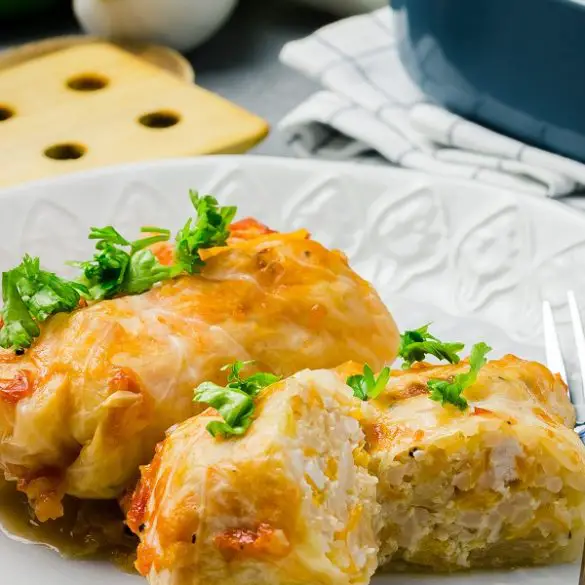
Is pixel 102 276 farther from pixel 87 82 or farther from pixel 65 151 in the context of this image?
pixel 87 82

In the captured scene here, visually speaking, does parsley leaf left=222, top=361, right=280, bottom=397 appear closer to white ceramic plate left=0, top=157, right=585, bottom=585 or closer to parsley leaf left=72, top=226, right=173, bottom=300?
parsley leaf left=72, top=226, right=173, bottom=300

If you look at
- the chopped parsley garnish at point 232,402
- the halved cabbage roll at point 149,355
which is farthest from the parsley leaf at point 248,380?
the halved cabbage roll at point 149,355

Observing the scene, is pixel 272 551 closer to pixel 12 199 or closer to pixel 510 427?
pixel 510 427

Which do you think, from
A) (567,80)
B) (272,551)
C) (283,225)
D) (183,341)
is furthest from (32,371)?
(567,80)

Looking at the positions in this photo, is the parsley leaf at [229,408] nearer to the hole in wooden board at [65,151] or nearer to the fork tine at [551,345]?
the fork tine at [551,345]

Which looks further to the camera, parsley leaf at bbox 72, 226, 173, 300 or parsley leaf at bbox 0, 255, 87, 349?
parsley leaf at bbox 72, 226, 173, 300

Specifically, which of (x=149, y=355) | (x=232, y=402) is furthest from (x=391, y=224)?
(x=232, y=402)

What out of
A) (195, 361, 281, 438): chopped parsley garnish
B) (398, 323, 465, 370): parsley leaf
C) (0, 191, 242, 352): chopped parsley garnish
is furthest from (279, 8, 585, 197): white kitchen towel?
(195, 361, 281, 438): chopped parsley garnish
